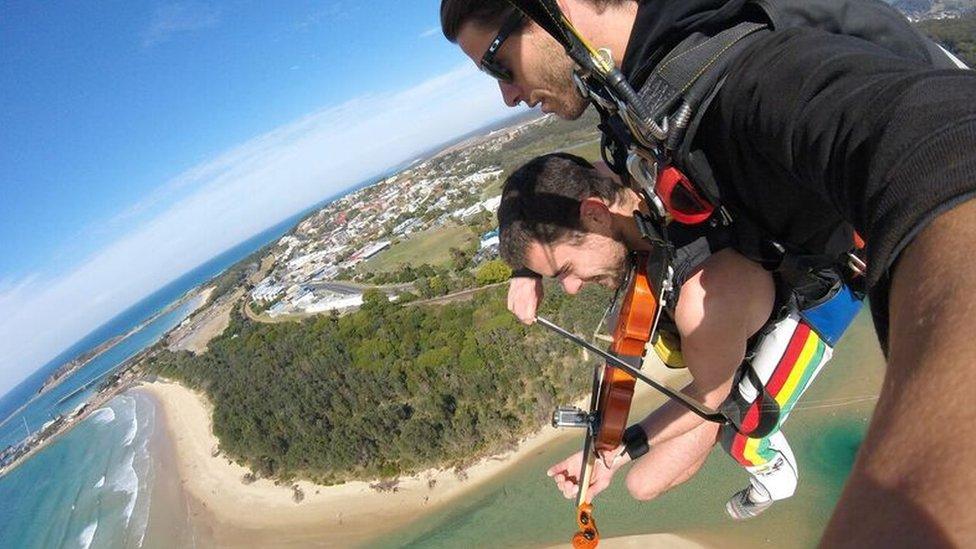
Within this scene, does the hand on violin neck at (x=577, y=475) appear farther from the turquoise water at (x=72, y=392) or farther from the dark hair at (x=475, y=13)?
the turquoise water at (x=72, y=392)

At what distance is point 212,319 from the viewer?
198 feet

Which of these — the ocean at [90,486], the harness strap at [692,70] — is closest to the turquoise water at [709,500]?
the harness strap at [692,70]

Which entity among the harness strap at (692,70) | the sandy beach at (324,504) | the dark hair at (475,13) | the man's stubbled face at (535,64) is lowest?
the sandy beach at (324,504)

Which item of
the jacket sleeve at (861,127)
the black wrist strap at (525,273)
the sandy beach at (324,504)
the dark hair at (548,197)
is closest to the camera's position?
the jacket sleeve at (861,127)

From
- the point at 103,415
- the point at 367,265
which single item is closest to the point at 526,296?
the point at 367,265

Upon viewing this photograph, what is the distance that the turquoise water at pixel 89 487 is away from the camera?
2609 cm

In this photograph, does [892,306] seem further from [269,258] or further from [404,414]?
[269,258]

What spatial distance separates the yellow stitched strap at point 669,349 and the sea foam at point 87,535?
31562mm

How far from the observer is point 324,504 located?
18531 mm

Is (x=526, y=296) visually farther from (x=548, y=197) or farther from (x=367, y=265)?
(x=367, y=265)

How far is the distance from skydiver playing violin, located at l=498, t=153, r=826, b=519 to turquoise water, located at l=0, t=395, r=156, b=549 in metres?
Answer: 27.2

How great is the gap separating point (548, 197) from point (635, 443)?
1.27m

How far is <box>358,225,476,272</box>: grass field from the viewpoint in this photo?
3741 cm

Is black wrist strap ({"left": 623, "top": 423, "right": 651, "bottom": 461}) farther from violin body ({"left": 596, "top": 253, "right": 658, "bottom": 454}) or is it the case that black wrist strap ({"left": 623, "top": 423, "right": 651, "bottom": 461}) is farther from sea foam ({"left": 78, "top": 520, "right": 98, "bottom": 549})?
sea foam ({"left": 78, "top": 520, "right": 98, "bottom": 549})
